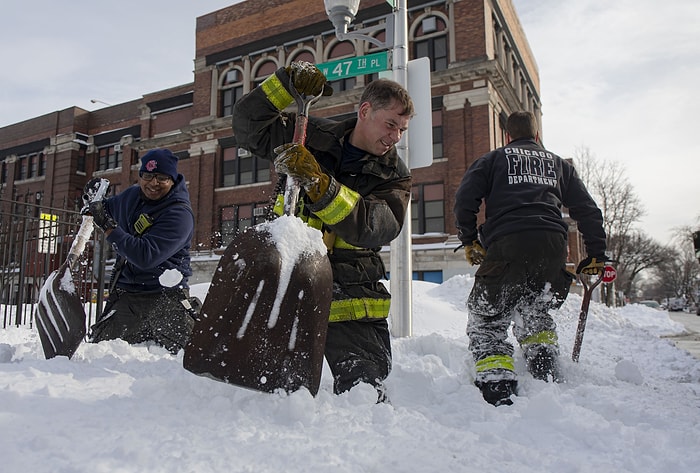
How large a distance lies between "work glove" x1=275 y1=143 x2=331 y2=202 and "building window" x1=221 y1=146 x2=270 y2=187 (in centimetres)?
2144

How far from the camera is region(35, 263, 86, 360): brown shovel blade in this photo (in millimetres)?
2682

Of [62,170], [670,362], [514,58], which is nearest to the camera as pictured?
[670,362]

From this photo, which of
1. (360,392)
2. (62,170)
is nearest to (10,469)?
(360,392)

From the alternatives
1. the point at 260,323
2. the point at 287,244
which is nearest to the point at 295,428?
the point at 260,323

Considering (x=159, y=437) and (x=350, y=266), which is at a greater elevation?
(x=350, y=266)

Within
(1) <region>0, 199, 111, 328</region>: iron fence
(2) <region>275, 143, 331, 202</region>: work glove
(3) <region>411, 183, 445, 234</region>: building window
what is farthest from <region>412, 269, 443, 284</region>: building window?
(2) <region>275, 143, 331, 202</region>: work glove

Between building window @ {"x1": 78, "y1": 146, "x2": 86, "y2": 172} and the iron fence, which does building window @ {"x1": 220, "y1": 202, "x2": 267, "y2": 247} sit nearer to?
building window @ {"x1": 78, "y1": 146, "x2": 86, "y2": 172}

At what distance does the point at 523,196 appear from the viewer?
324cm

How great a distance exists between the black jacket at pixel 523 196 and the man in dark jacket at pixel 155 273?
2.06 m

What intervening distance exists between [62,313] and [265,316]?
5.56 ft

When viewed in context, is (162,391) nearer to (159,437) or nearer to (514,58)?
(159,437)

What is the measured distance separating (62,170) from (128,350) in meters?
33.2

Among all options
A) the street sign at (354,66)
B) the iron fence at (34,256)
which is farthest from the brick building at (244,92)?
the iron fence at (34,256)

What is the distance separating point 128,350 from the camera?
2.79 metres
